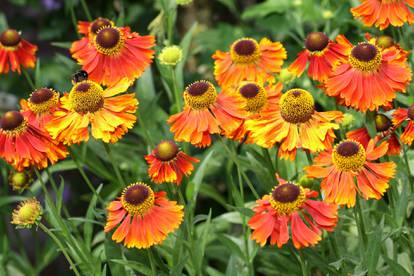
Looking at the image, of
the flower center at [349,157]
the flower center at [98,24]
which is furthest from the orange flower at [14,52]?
the flower center at [349,157]

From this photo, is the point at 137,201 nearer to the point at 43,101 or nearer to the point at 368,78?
the point at 43,101

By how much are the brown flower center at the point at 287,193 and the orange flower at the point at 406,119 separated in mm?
245

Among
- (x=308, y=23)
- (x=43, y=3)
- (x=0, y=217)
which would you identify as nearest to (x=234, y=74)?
(x=0, y=217)

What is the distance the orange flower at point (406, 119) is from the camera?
145cm

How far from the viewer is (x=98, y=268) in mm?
1591

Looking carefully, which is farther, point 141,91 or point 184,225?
point 141,91

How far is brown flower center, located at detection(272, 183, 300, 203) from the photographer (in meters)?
1.33

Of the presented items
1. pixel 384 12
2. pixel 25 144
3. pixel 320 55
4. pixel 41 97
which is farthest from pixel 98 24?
pixel 384 12

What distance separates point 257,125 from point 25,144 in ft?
1.51

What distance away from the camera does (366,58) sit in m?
1.53

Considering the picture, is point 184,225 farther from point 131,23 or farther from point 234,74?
point 131,23

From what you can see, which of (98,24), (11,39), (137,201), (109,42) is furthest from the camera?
(11,39)

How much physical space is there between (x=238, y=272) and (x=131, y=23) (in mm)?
1724

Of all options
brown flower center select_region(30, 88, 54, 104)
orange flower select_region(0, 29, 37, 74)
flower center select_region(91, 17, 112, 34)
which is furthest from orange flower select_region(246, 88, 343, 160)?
orange flower select_region(0, 29, 37, 74)
